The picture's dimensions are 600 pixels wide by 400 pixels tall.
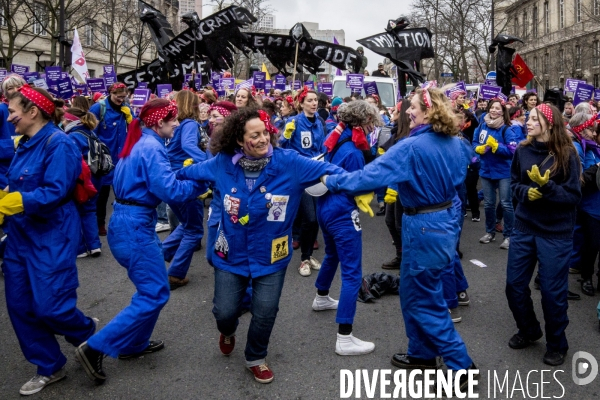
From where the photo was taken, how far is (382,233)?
8336 millimetres

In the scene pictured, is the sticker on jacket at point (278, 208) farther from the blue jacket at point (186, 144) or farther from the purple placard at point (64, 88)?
the purple placard at point (64, 88)

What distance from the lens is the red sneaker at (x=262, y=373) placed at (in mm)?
3711

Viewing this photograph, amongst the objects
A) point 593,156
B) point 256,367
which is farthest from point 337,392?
point 593,156

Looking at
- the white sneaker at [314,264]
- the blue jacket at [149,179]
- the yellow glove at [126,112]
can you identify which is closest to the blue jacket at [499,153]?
the white sneaker at [314,264]

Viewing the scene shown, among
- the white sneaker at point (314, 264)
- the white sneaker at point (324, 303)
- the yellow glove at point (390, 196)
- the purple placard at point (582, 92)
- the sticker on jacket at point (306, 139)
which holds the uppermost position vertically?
the purple placard at point (582, 92)

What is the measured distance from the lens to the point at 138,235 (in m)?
3.71

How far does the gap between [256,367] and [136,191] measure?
1.47 meters

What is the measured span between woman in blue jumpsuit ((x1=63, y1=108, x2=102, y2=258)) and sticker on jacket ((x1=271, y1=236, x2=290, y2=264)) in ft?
11.3

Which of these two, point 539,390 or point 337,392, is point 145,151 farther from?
point 539,390

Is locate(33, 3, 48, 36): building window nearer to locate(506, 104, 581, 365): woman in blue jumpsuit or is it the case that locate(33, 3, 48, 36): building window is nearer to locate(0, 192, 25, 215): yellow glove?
locate(0, 192, 25, 215): yellow glove

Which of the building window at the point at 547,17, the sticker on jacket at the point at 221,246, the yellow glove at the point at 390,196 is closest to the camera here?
the sticker on jacket at the point at 221,246

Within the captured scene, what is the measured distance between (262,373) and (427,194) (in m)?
1.65

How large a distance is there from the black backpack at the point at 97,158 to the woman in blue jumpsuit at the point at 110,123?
1.78 metres

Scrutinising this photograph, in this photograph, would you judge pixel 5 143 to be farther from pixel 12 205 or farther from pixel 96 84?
pixel 96 84
